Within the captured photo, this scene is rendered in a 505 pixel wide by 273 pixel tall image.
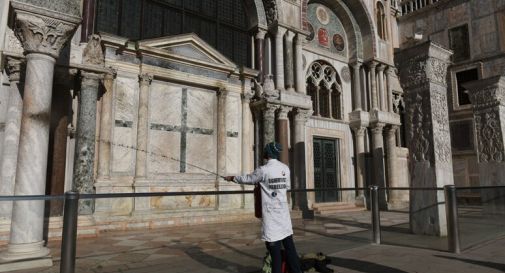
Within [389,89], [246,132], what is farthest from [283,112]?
[389,89]

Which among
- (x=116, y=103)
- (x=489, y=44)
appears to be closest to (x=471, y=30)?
(x=489, y=44)

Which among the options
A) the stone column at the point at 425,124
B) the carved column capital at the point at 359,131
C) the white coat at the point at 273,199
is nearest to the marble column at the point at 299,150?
the carved column capital at the point at 359,131

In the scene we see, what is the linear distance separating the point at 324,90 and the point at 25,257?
1277cm

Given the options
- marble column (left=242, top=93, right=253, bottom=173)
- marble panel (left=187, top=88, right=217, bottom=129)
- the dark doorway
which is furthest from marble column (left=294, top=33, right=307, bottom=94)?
marble panel (left=187, top=88, right=217, bottom=129)

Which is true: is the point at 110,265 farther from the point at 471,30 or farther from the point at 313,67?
the point at 471,30

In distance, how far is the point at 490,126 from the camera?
39.9 feet

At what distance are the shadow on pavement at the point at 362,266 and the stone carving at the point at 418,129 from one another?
13.4ft

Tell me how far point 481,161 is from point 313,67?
7143 mm

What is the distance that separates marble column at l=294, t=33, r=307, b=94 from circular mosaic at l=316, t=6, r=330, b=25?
2.69 meters

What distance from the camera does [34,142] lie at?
5391 millimetres

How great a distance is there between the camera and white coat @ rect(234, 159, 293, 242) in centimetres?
374

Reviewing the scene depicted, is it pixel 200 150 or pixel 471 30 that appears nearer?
pixel 200 150

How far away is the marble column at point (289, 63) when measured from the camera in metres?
12.9

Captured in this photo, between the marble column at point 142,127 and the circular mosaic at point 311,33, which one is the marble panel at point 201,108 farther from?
the circular mosaic at point 311,33
